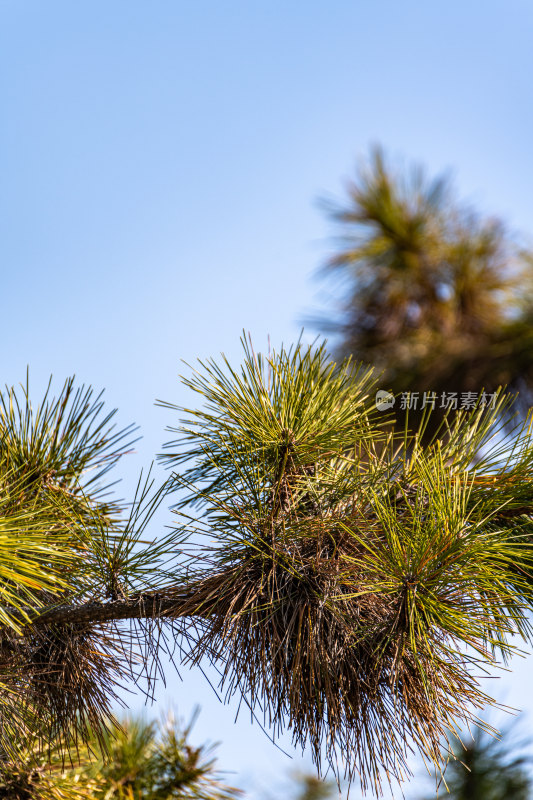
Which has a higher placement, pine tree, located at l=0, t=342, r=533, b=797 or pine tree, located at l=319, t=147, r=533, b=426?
pine tree, located at l=319, t=147, r=533, b=426

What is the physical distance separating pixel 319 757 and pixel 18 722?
0.32 m

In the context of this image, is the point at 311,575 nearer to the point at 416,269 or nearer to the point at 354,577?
the point at 354,577

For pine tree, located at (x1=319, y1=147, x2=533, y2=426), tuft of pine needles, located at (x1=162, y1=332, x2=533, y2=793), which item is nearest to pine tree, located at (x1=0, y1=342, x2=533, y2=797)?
tuft of pine needles, located at (x1=162, y1=332, x2=533, y2=793)

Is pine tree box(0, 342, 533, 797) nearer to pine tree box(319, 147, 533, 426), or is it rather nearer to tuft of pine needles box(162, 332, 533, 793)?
tuft of pine needles box(162, 332, 533, 793)

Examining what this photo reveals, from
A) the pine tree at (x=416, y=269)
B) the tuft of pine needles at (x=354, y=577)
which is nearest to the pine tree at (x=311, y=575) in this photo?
the tuft of pine needles at (x=354, y=577)

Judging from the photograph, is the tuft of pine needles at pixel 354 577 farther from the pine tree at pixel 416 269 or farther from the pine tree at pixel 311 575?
the pine tree at pixel 416 269

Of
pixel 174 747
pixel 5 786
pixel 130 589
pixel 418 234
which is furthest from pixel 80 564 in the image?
pixel 418 234

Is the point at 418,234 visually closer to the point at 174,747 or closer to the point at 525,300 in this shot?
the point at 525,300

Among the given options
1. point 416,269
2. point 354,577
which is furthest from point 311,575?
point 416,269

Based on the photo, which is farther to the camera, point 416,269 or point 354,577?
point 416,269

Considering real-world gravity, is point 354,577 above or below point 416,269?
below

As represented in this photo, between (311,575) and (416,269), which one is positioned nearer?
(311,575)

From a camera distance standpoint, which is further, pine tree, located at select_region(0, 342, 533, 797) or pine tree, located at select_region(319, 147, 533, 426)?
pine tree, located at select_region(319, 147, 533, 426)

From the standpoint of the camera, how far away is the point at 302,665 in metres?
0.66
